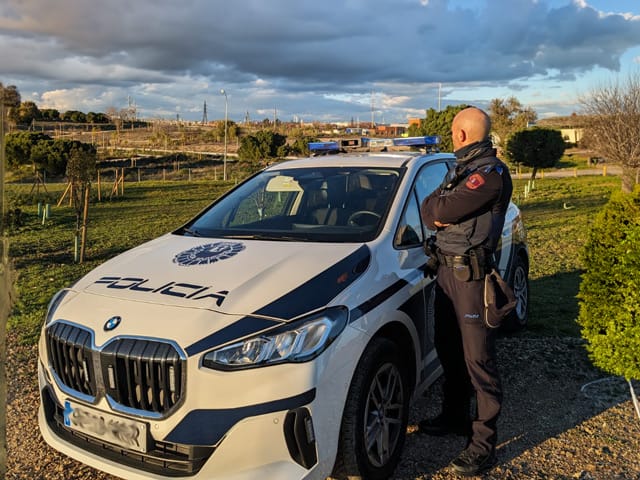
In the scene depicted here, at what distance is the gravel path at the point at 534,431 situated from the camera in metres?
3.26

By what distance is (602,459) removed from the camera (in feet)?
11.1

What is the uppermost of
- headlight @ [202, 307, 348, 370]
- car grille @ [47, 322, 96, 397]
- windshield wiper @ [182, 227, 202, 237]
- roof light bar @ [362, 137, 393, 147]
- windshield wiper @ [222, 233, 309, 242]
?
roof light bar @ [362, 137, 393, 147]

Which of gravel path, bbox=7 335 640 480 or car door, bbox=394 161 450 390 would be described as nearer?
gravel path, bbox=7 335 640 480

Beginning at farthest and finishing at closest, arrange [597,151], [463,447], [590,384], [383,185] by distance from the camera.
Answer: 1. [597,151]
2. [590,384]
3. [383,185]
4. [463,447]

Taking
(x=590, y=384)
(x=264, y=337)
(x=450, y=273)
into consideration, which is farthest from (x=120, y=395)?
(x=590, y=384)

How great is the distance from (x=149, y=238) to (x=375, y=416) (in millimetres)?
10910

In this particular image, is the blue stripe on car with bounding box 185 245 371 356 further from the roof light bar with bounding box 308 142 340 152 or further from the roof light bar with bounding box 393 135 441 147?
the roof light bar with bounding box 308 142 340 152

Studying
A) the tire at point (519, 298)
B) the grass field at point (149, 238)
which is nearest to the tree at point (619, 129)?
the grass field at point (149, 238)

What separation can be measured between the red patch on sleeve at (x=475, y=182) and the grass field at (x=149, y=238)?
223 centimetres

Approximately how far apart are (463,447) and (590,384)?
159 cm

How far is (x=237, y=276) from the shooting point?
2.90 metres

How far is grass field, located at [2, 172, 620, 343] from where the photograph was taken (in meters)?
6.68

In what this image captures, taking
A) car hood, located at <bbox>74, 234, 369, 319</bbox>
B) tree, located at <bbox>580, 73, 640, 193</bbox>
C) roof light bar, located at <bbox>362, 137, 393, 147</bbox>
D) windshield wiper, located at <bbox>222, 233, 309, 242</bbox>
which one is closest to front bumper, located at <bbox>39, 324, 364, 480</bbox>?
car hood, located at <bbox>74, 234, 369, 319</bbox>

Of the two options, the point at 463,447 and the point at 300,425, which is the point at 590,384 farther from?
the point at 300,425
